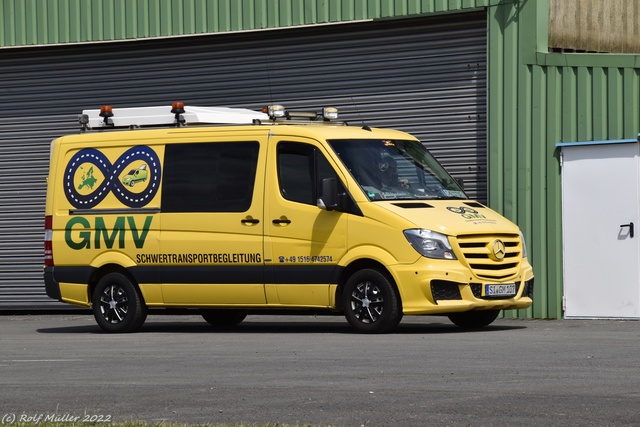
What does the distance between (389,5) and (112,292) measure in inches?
250

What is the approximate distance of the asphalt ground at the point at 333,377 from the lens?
8.52 metres

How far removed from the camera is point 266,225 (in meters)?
15.9

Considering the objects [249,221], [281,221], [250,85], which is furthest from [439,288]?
[250,85]

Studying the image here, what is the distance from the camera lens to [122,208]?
1702 centimetres

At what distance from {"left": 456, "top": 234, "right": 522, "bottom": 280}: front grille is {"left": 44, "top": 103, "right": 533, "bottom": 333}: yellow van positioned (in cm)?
1

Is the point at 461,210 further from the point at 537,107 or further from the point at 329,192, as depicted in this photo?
the point at 537,107

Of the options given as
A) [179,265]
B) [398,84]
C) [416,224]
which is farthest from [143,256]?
[398,84]

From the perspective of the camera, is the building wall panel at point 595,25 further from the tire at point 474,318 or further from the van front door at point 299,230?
the van front door at point 299,230

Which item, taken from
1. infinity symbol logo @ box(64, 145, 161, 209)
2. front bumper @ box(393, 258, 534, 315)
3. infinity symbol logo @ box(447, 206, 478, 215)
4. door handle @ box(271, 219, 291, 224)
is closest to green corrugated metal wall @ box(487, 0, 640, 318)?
infinity symbol logo @ box(447, 206, 478, 215)

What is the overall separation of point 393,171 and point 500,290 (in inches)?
71.1

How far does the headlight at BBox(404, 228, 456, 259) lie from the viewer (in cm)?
1488

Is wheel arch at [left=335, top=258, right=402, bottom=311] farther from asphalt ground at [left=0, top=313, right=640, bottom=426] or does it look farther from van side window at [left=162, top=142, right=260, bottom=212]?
van side window at [left=162, top=142, right=260, bottom=212]

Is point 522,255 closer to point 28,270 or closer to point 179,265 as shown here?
point 179,265

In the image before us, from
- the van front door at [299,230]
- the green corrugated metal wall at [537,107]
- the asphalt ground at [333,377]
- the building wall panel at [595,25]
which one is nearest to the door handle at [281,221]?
the van front door at [299,230]
